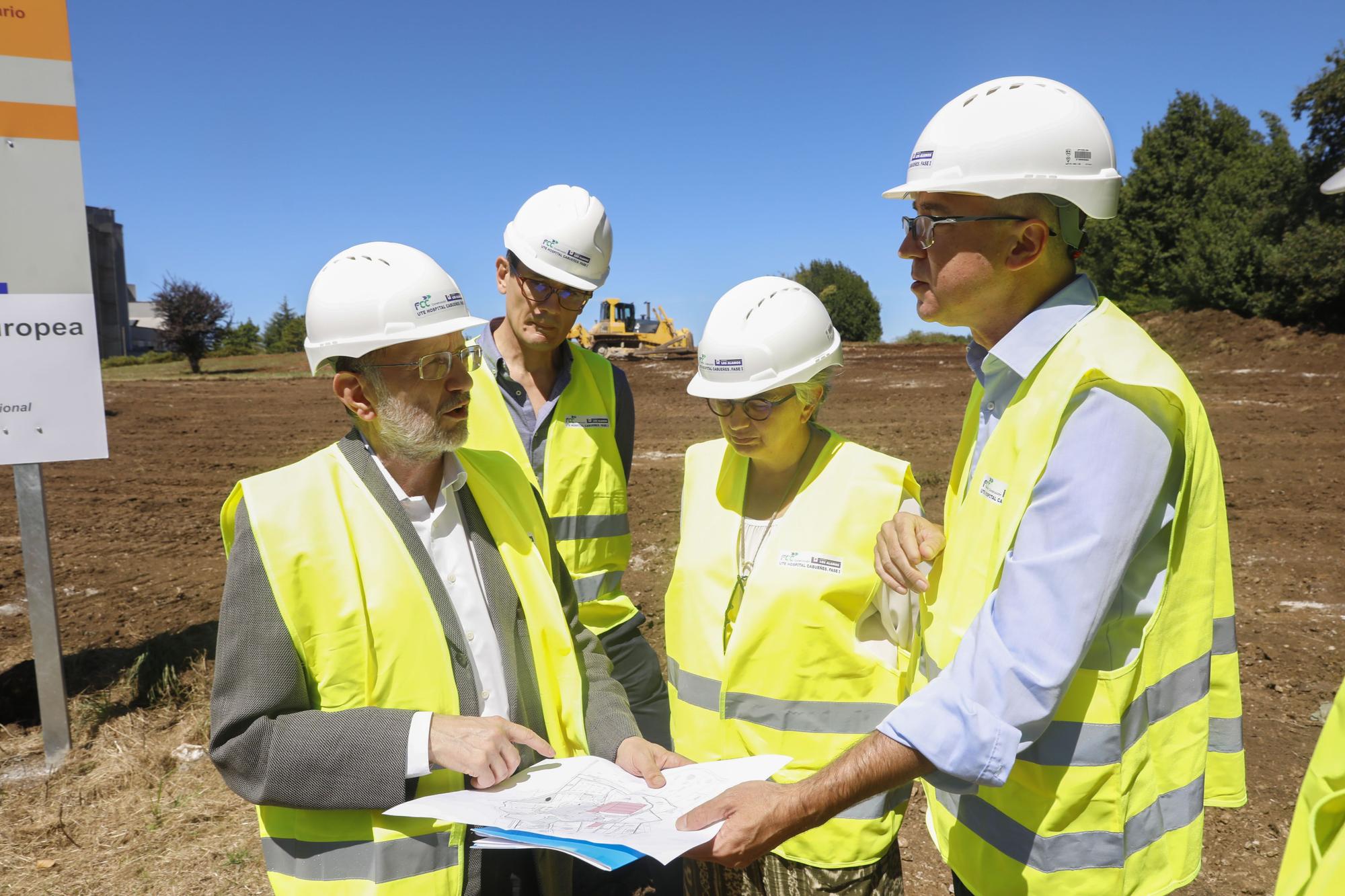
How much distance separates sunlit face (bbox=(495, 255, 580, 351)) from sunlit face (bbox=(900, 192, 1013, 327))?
1891 millimetres

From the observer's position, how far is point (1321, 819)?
1306 millimetres

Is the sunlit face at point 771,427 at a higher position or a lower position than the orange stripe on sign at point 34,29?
lower

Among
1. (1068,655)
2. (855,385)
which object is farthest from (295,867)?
(855,385)

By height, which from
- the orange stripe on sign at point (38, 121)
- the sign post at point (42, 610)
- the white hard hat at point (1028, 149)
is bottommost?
the sign post at point (42, 610)

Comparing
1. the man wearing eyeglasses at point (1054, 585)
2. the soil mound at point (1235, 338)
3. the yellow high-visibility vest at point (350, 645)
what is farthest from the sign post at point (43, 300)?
the soil mound at point (1235, 338)

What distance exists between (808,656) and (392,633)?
1.20 m

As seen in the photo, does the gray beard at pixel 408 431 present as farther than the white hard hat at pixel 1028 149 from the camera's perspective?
Yes

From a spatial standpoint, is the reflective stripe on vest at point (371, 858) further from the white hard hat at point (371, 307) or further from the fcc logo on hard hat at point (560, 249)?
the fcc logo on hard hat at point (560, 249)

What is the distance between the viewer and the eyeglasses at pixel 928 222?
1967 mm

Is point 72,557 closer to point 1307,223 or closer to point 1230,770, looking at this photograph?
point 1230,770

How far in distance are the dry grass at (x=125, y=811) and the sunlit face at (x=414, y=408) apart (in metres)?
2.80

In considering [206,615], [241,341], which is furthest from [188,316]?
[206,615]

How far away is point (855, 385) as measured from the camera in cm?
2266

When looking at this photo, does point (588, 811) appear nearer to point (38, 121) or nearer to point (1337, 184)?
point (1337, 184)
